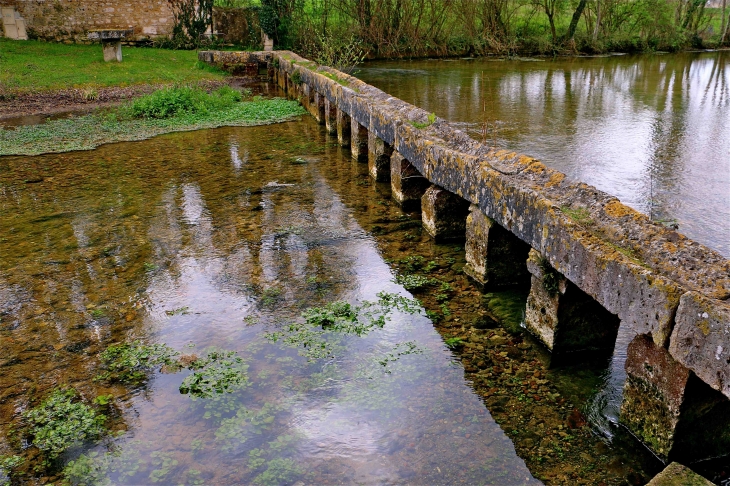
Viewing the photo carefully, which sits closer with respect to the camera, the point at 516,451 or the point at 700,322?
the point at 700,322

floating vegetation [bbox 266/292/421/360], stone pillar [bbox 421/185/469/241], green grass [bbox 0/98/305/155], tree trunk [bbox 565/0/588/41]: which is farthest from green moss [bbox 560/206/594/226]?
tree trunk [bbox 565/0/588/41]

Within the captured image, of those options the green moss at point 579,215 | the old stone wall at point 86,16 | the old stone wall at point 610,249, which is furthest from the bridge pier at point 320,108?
the old stone wall at point 86,16

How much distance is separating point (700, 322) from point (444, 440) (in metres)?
1.64

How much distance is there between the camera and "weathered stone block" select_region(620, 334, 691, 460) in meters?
3.49

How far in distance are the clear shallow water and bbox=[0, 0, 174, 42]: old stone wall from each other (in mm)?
15716

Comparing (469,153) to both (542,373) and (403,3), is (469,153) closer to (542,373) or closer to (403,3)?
(542,373)

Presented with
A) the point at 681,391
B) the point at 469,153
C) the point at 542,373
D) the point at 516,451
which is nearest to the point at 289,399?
the point at 516,451

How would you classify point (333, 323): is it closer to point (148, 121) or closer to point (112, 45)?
point (148, 121)

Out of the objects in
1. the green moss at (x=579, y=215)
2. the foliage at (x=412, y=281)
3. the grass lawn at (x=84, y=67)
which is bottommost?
the foliage at (x=412, y=281)

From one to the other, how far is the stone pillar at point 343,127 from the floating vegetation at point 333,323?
6387 mm

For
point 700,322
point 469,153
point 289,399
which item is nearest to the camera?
point 700,322

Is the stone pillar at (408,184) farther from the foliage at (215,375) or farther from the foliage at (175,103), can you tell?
the foliage at (175,103)

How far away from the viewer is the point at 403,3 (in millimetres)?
26828

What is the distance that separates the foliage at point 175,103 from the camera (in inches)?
559
